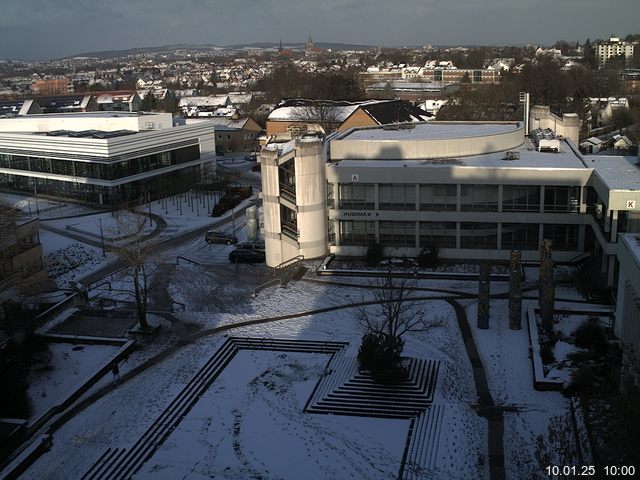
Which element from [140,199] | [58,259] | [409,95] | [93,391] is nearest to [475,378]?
[93,391]

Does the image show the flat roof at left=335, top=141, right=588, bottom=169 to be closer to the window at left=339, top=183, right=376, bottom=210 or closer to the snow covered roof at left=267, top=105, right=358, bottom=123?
the window at left=339, top=183, right=376, bottom=210

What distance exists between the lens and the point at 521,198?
31.0 m

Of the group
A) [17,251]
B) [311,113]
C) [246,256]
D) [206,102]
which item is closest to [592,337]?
[246,256]

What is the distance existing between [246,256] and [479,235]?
11.0 meters

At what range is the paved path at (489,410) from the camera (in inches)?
643

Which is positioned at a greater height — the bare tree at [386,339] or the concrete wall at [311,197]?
the concrete wall at [311,197]

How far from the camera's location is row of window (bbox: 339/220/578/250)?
31031mm

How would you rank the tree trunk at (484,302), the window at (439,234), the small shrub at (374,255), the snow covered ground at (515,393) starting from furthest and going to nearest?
the window at (439,234)
the small shrub at (374,255)
the tree trunk at (484,302)
the snow covered ground at (515,393)

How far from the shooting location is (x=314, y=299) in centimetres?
2766

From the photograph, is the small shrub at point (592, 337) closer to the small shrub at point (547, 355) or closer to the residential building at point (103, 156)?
the small shrub at point (547, 355)

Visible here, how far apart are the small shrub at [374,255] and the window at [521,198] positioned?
19.4ft

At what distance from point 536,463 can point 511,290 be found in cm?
849

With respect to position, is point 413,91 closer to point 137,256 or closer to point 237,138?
point 237,138

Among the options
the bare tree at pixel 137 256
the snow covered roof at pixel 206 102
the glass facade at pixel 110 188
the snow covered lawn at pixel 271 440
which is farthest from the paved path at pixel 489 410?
the snow covered roof at pixel 206 102
